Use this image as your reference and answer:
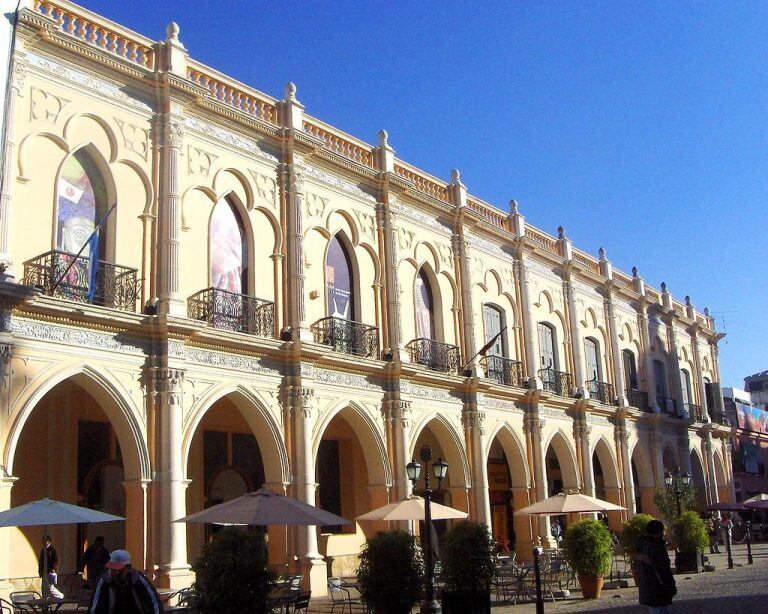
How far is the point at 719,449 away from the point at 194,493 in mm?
31138

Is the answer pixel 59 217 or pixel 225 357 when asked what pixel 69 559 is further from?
pixel 59 217

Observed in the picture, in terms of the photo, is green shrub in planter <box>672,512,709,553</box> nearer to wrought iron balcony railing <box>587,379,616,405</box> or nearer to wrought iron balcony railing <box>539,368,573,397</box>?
wrought iron balcony railing <box>539,368,573,397</box>

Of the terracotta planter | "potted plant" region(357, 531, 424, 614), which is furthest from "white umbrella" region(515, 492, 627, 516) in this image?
"potted plant" region(357, 531, 424, 614)

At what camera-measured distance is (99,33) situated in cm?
1759

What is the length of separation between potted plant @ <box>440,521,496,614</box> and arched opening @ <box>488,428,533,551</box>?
1199 centimetres

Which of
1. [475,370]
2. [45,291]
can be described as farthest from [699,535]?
[45,291]

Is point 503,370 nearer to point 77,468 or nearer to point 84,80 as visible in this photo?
point 77,468

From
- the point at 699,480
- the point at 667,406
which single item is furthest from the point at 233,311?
the point at 699,480

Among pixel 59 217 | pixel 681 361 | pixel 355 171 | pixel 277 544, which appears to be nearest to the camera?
pixel 59 217

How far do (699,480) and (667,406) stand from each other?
181 inches

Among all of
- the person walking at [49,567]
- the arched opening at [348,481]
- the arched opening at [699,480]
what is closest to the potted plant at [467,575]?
the person walking at [49,567]

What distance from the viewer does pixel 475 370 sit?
83.6ft

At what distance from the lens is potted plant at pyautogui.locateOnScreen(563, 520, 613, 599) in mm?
18297

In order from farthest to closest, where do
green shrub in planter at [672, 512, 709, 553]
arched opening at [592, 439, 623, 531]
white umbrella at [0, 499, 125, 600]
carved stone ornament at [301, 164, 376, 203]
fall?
1. arched opening at [592, 439, 623, 531]
2. green shrub in planter at [672, 512, 709, 553]
3. carved stone ornament at [301, 164, 376, 203]
4. white umbrella at [0, 499, 125, 600]
